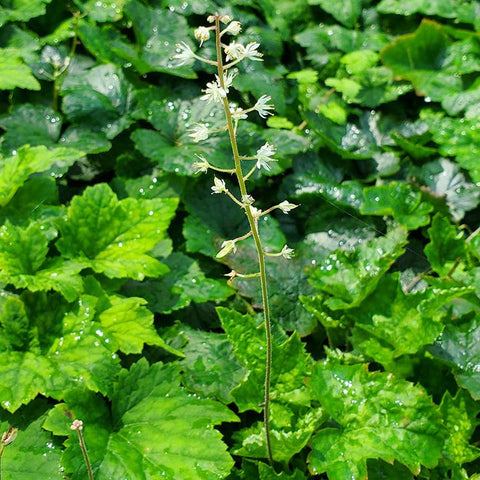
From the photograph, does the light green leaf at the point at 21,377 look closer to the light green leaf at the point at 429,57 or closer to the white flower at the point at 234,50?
the white flower at the point at 234,50

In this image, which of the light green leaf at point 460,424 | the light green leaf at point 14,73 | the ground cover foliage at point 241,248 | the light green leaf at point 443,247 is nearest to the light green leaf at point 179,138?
the ground cover foliage at point 241,248

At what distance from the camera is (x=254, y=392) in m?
2.03

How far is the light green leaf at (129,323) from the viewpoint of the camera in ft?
6.89

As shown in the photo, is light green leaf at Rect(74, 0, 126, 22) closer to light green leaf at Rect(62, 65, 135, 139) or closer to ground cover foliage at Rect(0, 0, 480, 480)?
ground cover foliage at Rect(0, 0, 480, 480)

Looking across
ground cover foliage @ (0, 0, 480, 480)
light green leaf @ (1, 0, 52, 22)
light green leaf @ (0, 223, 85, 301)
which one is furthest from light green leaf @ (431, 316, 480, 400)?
light green leaf @ (1, 0, 52, 22)

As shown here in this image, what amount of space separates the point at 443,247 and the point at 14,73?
6.54 feet

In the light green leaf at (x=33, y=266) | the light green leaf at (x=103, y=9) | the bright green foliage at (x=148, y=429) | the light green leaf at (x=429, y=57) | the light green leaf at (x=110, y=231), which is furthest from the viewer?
the light green leaf at (x=429, y=57)

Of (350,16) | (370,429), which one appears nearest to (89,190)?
(370,429)

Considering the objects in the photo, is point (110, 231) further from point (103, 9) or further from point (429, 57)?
point (429, 57)

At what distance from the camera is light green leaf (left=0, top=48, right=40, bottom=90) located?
8.71ft

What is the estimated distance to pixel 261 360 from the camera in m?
2.05

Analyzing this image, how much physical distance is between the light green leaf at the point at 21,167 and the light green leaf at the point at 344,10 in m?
1.97

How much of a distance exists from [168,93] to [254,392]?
1.57 meters

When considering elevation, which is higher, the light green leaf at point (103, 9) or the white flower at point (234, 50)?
the white flower at point (234, 50)
